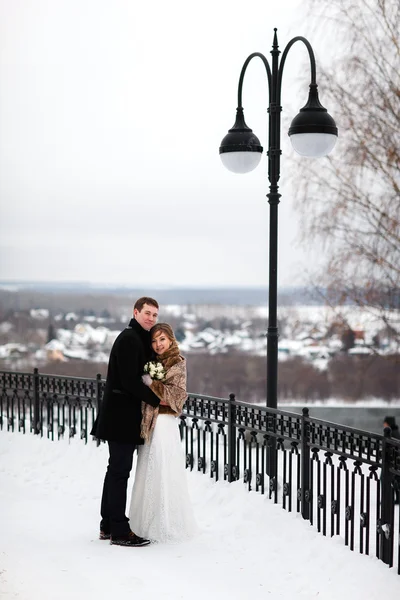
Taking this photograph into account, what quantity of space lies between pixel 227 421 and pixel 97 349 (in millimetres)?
50329

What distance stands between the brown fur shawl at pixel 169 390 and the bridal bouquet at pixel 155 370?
Answer: 4 centimetres

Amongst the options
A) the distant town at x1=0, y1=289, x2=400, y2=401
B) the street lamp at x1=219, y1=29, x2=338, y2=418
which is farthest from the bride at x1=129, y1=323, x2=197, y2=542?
the distant town at x1=0, y1=289, x2=400, y2=401

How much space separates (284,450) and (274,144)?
321cm

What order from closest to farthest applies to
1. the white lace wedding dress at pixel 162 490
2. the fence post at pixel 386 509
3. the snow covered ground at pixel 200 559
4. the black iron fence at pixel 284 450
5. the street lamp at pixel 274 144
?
the snow covered ground at pixel 200 559
the fence post at pixel 386 509
the black iron fence at pixel 284 450
the white lace wedding dress at pixel 162 490
the street lamp at pixel 274 144

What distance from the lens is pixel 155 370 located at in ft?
21.5

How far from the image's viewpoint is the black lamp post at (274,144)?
8.14 metres

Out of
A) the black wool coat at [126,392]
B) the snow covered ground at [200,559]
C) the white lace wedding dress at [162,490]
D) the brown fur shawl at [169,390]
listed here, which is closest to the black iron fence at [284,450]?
the snow covered ground at [200,559]

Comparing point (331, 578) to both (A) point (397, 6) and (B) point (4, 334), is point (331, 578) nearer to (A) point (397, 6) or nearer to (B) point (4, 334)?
(A) point (397, 6)

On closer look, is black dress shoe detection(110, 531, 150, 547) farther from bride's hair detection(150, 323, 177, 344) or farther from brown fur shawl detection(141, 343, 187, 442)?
bride's hair detection(150, 323, 177, 344)

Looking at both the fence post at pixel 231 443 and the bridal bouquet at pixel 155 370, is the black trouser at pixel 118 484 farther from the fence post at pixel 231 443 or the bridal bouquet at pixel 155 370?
the fence post at pixel 231 443

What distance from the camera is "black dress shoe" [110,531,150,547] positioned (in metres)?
6.58

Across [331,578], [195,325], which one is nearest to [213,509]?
[331,578]

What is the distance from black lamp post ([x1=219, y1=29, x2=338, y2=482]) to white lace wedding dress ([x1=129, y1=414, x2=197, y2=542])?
2.05 meters

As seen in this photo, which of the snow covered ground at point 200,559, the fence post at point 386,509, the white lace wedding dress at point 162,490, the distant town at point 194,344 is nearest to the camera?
the snow covered ground at point 200,559
